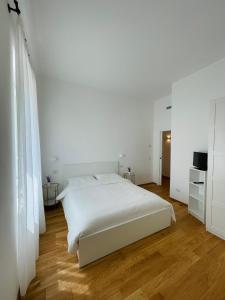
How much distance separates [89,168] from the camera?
3.91m

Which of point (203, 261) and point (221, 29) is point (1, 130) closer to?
point (203, 261)

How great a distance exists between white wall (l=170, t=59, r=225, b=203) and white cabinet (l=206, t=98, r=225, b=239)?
0.67 meters

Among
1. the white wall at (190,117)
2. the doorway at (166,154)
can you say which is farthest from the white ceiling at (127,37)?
the doorway at (166,154)

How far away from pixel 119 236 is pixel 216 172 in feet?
6.11

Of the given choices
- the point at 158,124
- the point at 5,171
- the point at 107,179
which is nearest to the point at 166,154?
the point at 158,124

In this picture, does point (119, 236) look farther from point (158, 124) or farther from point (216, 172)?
point (158, 124)

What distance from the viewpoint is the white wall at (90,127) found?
347cm

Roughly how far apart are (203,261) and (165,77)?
11.7 feet

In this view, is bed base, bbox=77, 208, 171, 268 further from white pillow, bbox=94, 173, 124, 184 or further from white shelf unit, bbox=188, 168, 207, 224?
white pillow, bbox=94, 173, 124, 184

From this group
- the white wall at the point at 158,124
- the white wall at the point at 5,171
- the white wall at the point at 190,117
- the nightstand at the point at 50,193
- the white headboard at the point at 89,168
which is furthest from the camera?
the white wall at the point at 158,124

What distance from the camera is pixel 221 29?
1916 millimetres

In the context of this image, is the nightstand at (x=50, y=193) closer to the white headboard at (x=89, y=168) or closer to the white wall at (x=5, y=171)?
the white headboard at (x=89, y=168)

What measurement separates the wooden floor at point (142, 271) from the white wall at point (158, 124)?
2.82 meters

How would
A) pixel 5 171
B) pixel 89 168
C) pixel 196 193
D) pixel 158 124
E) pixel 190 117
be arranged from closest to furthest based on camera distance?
1. pixel 5 171
2. pixel 196 193
3. pixel 190 117
4. pixel 89 168
5. pixel 158 124
